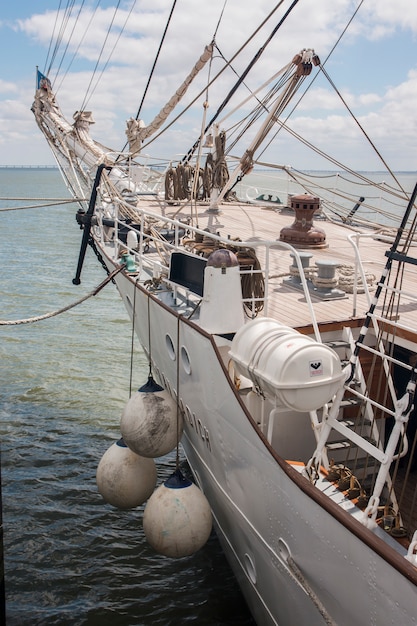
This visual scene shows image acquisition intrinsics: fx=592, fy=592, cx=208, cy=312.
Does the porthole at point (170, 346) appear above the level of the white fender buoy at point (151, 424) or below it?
above

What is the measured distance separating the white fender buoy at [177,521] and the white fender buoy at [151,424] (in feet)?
2.33

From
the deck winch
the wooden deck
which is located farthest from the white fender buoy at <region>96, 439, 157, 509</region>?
the deck winch

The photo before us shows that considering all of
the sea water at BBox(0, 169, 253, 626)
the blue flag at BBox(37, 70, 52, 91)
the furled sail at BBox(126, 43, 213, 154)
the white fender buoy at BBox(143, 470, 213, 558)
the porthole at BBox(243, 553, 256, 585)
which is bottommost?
the sea water at BBox(0, 169, 253, 626)

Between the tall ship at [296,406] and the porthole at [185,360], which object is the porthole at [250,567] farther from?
the porthole at [185,360]

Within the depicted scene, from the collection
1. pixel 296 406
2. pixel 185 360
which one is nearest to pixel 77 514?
pixel 185 360

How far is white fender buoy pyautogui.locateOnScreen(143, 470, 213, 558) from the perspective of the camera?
6285mm

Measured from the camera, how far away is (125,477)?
7.39 meters

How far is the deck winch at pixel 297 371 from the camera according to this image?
15.7 ft

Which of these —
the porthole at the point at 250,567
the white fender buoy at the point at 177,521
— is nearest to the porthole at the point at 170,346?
the white fender buoy at the point at 177,521

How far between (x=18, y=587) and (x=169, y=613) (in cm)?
195

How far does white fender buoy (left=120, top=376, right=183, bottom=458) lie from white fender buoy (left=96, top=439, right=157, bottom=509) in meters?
0.39

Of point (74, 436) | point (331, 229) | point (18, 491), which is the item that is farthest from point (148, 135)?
point (18, 491)

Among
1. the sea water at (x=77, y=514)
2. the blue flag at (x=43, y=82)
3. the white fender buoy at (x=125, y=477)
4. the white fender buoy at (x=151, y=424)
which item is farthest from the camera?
the blue flag at (x=43, y=82)

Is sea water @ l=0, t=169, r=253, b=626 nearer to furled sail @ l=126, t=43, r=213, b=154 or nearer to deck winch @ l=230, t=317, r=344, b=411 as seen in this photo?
deck winch @ l=230, t=317, r=344, b=411
